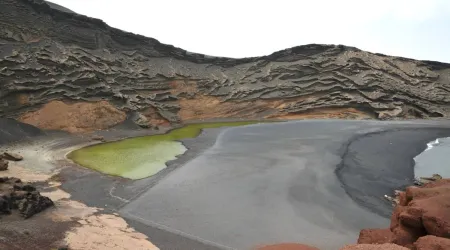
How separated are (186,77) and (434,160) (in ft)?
105

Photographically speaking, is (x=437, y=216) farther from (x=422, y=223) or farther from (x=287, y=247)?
(x=287, y=247)

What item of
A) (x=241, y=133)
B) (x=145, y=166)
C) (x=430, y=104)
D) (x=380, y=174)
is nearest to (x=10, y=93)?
(x=145, y=166)

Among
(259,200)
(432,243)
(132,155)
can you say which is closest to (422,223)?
(432,243)

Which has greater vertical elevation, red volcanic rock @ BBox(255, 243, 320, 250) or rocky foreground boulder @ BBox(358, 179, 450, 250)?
rocky foreground boulder @ BBox(358, 179, 450, 250)

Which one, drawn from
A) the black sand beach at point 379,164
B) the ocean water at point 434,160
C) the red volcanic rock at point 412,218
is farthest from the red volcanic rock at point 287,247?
the ocean water at point 434,160

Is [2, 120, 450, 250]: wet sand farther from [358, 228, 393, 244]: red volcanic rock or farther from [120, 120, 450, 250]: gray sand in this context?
[358, 228, 393, 244]: red volcanic rock

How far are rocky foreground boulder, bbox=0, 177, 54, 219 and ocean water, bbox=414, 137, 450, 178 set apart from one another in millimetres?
16992

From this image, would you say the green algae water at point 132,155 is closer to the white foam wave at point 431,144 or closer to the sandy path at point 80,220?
the sandy path at point 80,220

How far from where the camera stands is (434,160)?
2192cm

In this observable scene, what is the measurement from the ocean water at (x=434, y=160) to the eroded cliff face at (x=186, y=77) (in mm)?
15061

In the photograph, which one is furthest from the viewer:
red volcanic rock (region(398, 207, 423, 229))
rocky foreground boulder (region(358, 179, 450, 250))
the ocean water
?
the ocean water

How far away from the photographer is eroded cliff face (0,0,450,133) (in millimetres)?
32531

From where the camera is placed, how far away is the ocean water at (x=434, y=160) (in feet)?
63.0

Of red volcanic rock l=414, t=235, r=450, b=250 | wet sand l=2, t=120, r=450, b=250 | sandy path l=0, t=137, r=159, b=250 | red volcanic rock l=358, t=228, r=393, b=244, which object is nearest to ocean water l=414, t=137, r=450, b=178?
wet sand l=2, t=120, r=450, b=250
